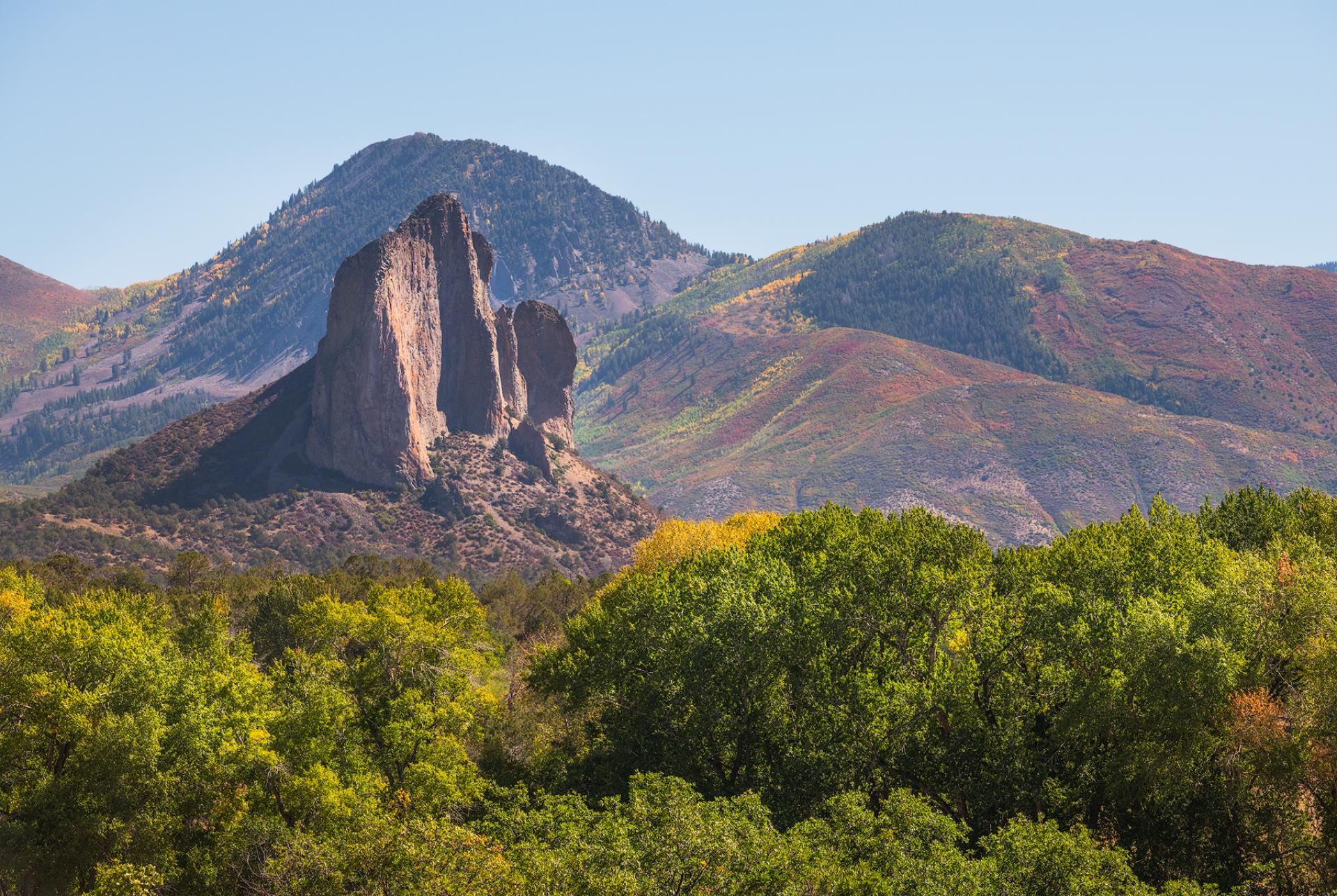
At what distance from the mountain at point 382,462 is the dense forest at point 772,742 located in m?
114

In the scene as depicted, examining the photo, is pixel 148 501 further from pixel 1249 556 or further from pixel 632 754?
pixel 1249 556

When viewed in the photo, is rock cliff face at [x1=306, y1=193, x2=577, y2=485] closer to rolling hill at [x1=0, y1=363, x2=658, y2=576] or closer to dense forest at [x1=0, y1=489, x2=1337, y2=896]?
rolling hill at [x1=0, y1=363, x2=658, y2=576]

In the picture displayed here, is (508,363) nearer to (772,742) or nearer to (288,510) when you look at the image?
(288,510)

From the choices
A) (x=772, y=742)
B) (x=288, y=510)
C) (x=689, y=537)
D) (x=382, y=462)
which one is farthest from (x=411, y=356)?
(x=772, y=742)

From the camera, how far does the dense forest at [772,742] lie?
32.8 m

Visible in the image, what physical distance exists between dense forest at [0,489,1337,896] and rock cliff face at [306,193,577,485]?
390 ft

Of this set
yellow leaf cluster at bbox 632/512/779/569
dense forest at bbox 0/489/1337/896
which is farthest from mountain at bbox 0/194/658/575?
dense forest at bbox 0/489/1337/896

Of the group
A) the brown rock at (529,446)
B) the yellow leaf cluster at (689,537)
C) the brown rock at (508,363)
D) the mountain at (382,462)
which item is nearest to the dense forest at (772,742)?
the yellow leaf cluster at (689,537)

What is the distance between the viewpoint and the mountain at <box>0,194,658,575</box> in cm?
16400

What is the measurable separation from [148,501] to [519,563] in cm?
5370

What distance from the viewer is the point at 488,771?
5403 centimetres

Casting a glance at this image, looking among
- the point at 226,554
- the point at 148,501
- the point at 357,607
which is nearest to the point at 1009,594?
the point at 357,607

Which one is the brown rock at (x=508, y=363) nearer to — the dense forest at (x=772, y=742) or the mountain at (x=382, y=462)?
the mountain at (x=382, y=462)

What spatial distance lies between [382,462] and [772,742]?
14000 cm
